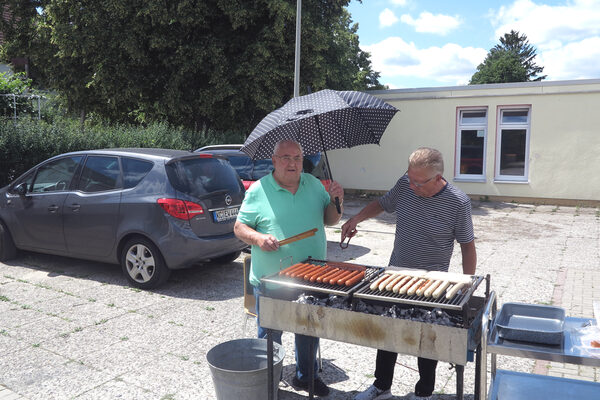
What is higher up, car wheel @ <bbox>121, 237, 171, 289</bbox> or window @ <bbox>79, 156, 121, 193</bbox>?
window @ <bbox>79, 156, 121, 193</bbox>

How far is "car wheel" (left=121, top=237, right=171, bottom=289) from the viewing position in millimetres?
6297

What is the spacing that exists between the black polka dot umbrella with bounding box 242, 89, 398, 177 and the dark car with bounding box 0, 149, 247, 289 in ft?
8.06

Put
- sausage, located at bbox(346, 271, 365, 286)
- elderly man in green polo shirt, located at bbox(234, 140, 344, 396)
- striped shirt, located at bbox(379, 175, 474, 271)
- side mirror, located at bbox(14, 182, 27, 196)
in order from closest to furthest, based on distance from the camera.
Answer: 1. sausage, located at bbox(346, 271, 365, 286)
2. striped shirt, located at bbox(379, 175, 474, 271)
3. elderly man in green polo shirt, located at bbox(234, 140, 344, 396)
4. side mirror, located at bbox(14, 182, 27, 196)

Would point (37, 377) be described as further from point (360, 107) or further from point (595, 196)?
point (595, 196)

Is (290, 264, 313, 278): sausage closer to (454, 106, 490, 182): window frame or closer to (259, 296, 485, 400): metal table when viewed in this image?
(259, 296, 485, 400): metal table

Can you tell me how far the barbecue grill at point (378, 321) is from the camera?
2.53m

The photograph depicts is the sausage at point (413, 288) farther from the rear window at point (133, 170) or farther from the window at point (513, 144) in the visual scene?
the window at point (513, 144)

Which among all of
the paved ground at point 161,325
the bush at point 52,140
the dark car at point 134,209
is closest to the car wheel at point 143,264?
the dark car at point 134,209

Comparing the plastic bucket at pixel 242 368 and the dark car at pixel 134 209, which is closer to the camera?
the plastic bucket at pixel 242 368

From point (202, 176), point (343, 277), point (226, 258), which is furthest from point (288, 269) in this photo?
point (226, 258)

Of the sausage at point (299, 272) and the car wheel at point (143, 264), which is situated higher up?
the sausage at point (299, 272)

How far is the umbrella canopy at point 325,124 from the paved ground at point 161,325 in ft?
5.73

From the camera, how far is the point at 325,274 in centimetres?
314

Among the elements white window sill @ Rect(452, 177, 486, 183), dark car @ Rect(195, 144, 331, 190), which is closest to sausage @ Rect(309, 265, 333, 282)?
dark car @ Rect(195, 144, 331, 190)
